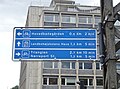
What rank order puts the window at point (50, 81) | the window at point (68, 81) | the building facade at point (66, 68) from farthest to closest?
the window at point (68, 81)
the building facade at point (66, 68)
the window at point (50, 81)

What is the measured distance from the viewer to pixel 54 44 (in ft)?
37.0

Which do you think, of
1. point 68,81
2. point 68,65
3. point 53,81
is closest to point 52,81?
point 53,81

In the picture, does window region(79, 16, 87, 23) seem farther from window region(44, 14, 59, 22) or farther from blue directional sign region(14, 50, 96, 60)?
blue directional sign region(14, 50, 96, 60)

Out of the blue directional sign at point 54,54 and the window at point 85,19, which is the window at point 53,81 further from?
the blue directional sign at point 54,54

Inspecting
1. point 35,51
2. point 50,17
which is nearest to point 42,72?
point 50,17

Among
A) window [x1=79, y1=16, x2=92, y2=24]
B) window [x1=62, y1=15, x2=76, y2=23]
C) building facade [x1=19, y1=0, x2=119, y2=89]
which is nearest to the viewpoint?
building facade [x1=19, y1=0, x2=119, y2=89]

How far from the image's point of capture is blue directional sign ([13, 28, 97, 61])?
1123cm

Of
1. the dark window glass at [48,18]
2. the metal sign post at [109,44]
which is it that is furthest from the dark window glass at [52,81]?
the metal sign post at [109,44]

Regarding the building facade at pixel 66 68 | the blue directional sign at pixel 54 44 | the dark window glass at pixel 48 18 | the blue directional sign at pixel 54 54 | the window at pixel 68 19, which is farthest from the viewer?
the window at pixel 68 19

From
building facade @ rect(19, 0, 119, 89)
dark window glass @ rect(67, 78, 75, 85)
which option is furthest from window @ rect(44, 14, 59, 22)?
dark window glass @ rect(67, 78, 75, 85)

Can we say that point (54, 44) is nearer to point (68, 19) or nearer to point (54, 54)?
point (54, 54)

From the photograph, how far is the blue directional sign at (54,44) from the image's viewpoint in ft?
36.8

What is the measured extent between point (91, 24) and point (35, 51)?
3394 cm

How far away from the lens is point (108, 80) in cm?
623
